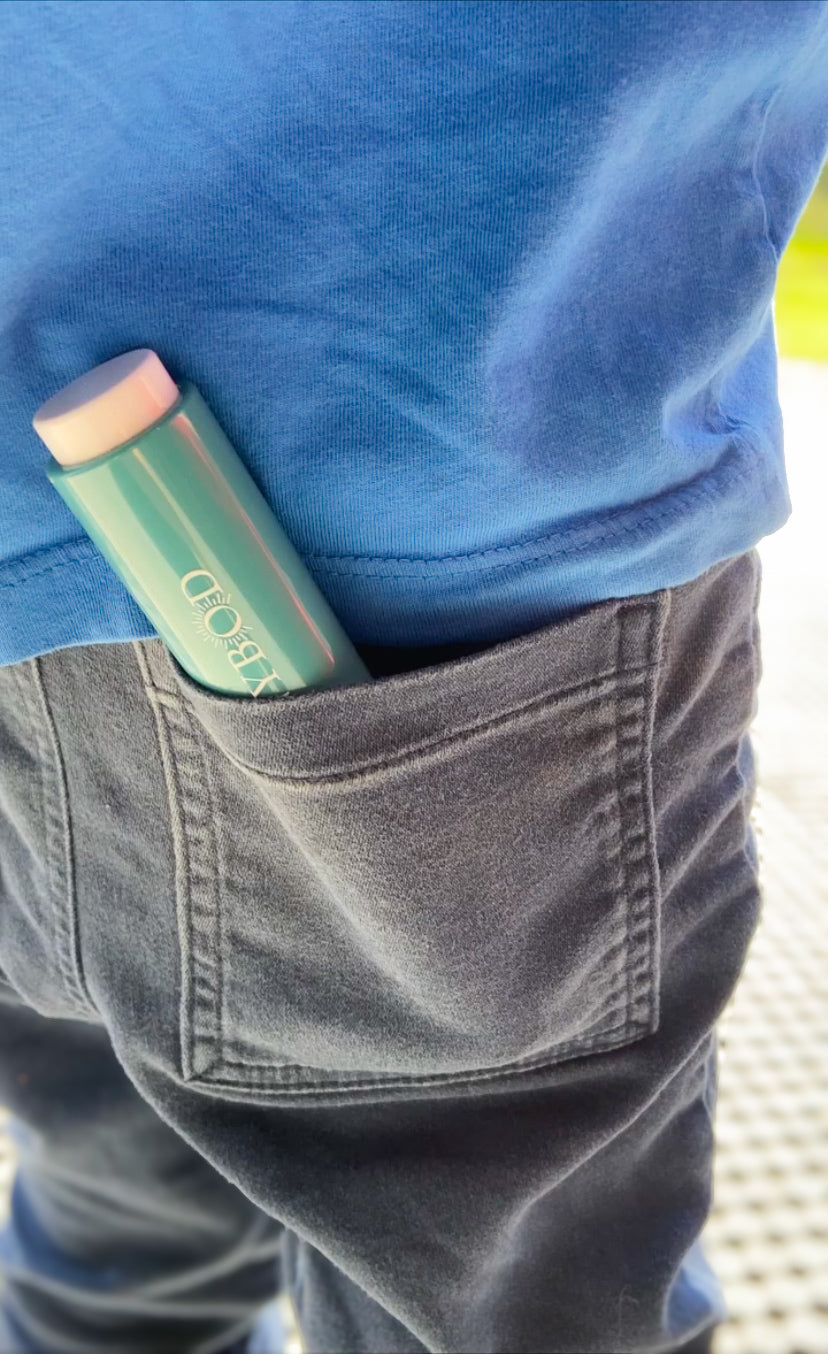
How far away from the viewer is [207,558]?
10.3 inches

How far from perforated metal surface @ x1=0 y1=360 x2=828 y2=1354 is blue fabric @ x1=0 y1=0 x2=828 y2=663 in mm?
240

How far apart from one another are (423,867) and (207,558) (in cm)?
11

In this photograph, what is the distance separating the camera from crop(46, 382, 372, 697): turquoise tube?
247 millimetres

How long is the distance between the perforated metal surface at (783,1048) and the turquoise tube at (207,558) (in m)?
0.27

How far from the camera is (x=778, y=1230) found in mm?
674

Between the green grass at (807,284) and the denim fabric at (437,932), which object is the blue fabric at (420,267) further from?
the green grass at (807,284)

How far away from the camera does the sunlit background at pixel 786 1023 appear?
624mm

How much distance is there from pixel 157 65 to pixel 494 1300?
17.8 inches

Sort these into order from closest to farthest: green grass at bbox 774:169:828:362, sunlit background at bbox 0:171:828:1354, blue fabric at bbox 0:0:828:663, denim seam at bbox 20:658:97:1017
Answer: blue fabric at bbox 0:0:828:663, denim seam at bbox 20:658:97:1017, green grass at bbox 774:169:828:362, sunlit background at bbox 0:171:828:1354

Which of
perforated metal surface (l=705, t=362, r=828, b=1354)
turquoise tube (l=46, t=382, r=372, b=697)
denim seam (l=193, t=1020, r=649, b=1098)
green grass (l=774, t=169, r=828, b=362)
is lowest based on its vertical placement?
perforated metal surface (l=705, t=362, r=828, b=1354)

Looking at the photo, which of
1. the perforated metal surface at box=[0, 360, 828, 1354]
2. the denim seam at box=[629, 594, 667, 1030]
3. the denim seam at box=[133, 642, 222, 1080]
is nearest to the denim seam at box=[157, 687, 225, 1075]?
the denim seam at box=[133, 642, 222, 1080]

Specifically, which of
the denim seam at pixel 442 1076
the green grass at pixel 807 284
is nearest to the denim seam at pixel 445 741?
the denim seam at pixel 442 1076

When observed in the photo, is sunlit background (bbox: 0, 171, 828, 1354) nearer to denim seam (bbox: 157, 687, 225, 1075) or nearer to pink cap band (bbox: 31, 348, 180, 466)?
denim seam (bbox: 157, 687, 225, 1075)

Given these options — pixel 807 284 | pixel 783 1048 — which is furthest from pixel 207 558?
pixel 783 1048
